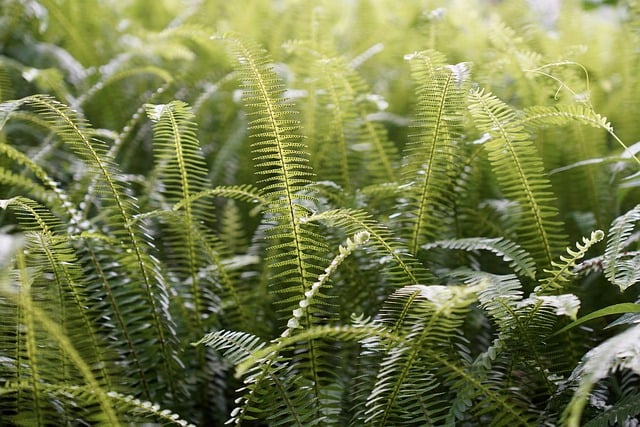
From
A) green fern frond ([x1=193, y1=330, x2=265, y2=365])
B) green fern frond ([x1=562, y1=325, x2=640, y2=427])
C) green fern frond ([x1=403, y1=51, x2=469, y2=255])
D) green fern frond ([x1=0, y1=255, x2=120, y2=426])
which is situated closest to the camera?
green fern frond ([x1=562, y1=325, x2=640, y2=427])

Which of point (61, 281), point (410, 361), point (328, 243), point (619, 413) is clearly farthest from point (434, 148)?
point (61, 281)

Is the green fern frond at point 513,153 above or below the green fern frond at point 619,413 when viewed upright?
above

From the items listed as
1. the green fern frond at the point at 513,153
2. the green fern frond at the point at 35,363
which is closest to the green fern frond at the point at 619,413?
the green fern frond at the point at 513,153

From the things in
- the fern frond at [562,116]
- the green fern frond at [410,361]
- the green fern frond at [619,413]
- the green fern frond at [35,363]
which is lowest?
the green fern frond at [619,413]

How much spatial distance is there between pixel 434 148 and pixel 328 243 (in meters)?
0.28

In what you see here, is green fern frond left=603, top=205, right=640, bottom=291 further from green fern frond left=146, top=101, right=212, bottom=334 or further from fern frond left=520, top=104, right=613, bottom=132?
green fern frond left=146, top=101, right=212, bottom=334

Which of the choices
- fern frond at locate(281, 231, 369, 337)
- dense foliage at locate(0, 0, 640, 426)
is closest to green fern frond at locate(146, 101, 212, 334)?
dense foliage at locate(0, 0, 640, 426)

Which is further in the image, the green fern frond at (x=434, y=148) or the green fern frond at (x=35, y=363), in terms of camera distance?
the green fern frond at (x=434, y=148)

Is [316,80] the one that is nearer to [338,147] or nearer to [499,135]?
[338,147]

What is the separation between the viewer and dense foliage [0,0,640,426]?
950 millimetres

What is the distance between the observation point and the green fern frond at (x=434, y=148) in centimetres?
108

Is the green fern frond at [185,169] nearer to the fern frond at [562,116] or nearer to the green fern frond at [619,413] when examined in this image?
the fern frond at [562,116]

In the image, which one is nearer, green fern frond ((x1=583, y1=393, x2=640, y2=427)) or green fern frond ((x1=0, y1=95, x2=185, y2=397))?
green fern frond ((x1=583, y1=393, x2=640, y2=427))

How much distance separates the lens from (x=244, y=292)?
1.31 meters
